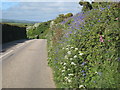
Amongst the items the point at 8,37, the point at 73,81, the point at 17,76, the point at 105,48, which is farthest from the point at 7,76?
the point at 8,37

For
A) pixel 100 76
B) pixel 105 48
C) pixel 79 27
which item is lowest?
pixel 100 76

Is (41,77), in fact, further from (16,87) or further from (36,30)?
(36,30)

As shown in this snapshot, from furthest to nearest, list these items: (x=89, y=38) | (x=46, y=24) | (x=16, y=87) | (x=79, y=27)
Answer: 1. (x=46, y=24)
2. (x=79, y=27)
3. (x=89, y=38)
4. (x=16, y=87)

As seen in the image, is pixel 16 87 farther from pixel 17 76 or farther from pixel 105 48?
pixel 105 48

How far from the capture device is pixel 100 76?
5.79m

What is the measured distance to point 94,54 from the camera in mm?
7031

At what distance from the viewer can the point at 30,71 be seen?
9.12 metres

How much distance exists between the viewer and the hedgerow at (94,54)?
5.89 meters

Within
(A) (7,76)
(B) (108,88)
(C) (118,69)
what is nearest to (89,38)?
(C) (118,69)

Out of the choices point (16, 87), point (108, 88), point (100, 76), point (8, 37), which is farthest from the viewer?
point (8, 37)

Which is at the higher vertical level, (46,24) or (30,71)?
(46,24)

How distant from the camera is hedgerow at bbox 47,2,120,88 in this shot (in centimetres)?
589

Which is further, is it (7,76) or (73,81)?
(7,76)

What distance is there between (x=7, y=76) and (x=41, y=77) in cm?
139
